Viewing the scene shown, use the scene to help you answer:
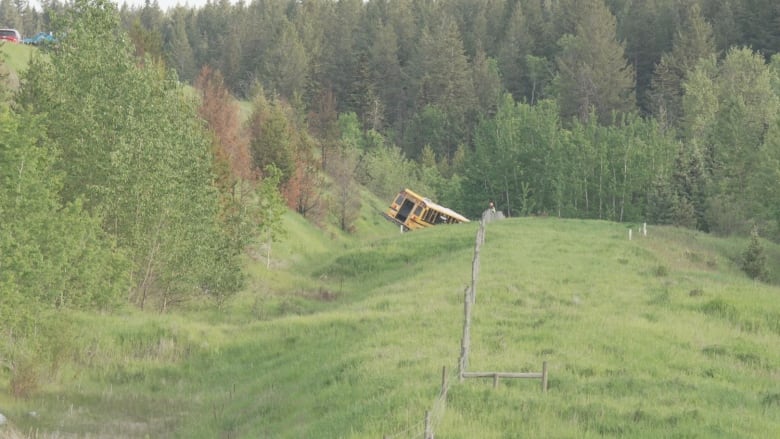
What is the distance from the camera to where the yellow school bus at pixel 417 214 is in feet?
208

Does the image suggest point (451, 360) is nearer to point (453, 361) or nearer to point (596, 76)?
point (453, 361)

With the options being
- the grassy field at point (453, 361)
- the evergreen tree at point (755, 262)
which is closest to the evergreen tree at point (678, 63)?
the evergreen tree at point (755, 262)

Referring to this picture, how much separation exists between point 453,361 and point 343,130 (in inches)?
3622

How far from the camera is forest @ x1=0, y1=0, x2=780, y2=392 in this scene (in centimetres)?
2817

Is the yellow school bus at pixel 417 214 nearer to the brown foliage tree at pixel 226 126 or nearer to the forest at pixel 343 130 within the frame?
the forest at pixel 343 130

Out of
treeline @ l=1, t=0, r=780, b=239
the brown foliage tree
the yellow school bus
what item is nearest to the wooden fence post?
treeline @ l=1, t=0, r=780, b=239

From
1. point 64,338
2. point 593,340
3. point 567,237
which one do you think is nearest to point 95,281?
point 64,338

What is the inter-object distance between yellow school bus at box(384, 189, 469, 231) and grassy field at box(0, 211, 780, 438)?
2529 centimetres

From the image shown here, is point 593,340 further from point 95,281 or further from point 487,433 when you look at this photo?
point 95,281

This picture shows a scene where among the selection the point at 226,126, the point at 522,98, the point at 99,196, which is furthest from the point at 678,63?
the point at 99,196

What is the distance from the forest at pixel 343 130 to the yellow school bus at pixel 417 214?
20.4ft

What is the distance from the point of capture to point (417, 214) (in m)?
63.6

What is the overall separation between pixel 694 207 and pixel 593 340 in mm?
42891

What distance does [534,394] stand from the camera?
15.1 meters
